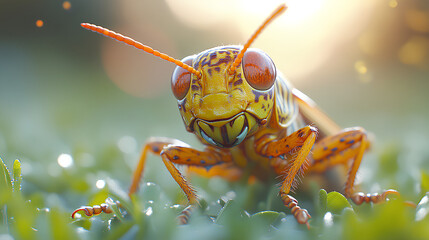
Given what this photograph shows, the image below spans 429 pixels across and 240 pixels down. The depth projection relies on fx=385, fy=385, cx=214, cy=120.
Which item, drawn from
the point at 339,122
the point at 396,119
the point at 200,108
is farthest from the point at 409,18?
the point at 200,108

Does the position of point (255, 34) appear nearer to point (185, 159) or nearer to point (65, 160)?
point (185, 159)

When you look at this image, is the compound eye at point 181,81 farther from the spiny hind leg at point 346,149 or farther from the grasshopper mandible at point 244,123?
the spiny hind leg at point 346,149

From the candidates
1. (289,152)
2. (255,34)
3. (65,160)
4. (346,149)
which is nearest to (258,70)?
(255,34)

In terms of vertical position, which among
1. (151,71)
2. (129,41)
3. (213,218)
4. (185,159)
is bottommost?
(213,218)

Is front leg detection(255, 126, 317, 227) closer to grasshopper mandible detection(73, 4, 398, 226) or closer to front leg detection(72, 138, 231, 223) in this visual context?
grasshopper mandible detection(73, 4, 398, 226)

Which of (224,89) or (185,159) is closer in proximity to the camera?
(224,89)

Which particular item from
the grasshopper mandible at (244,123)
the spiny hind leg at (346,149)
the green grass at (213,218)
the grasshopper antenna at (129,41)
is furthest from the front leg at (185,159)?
the spiny hind leg at (346,149)

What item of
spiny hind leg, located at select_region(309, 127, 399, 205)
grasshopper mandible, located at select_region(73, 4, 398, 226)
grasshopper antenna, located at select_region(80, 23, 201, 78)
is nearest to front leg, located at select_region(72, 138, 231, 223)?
grasshopper mandible, located at select_region(73, 4, 398, 226)
